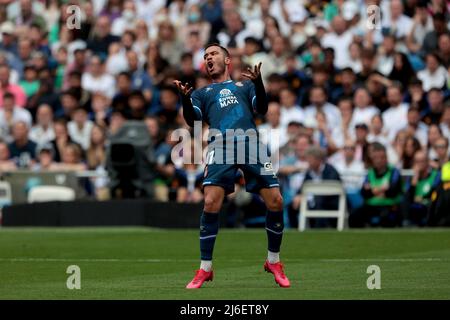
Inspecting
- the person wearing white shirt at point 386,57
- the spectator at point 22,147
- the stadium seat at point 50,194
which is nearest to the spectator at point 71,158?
the spectator at point 22,147

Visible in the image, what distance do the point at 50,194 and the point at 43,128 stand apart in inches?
115

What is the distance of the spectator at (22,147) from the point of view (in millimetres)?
24484

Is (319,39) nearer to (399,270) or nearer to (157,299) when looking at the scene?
(399,270)

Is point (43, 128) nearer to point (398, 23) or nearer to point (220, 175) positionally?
point (398, 23)

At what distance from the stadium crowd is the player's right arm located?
848 centimetres

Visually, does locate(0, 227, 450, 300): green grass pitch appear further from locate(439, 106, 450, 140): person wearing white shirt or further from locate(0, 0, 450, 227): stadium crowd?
locate(439, 106, 450, 140): person wearing white shirt

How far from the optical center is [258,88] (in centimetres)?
1257

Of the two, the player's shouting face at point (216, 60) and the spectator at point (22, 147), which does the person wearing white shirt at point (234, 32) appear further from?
the player's shouting face at point (216, 60)

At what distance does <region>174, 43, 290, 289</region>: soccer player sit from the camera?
1260cm

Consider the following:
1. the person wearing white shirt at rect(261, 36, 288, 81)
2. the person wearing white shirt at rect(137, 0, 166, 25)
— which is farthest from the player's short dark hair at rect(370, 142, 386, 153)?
the person wearing white shirt at rect(137, 0, 166, 25)

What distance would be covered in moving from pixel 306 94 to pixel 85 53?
5.64 m

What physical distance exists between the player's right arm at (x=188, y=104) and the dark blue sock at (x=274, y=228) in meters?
1.19

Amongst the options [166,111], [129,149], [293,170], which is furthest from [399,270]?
→ [166,111]

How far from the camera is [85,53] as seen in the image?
89.9 feet
